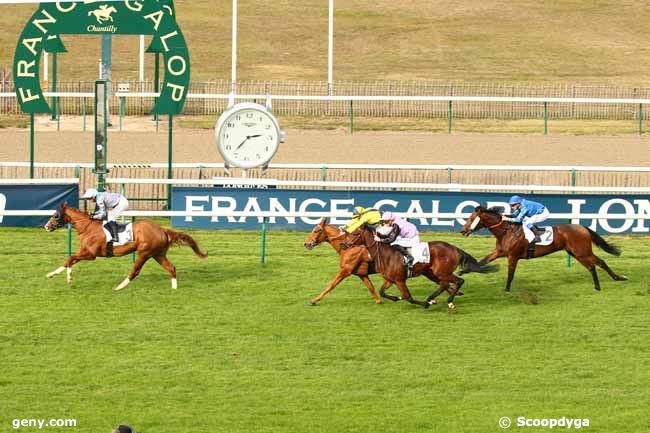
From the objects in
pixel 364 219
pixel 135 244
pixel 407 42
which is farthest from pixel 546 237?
pixel 407 42

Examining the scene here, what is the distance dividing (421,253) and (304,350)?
91.6 inches

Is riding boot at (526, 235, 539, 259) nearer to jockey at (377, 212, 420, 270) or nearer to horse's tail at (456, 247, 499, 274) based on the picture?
horse's tail at (456, 247, 499, 274)

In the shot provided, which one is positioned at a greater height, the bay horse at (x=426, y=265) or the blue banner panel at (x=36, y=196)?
the blue banner panel at (x=36, y=196)

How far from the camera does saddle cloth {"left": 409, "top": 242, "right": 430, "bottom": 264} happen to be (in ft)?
50.5

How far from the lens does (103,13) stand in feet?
68.6

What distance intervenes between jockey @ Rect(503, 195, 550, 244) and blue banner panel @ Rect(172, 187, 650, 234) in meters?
3.08

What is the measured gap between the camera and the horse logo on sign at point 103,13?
20.9 m

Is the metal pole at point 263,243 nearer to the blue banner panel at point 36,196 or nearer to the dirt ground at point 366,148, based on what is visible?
the blue banner panel at point 36,196

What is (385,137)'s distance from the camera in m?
31.6

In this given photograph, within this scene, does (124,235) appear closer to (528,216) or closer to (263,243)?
(263,243)

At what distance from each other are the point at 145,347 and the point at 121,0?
8.65 metres

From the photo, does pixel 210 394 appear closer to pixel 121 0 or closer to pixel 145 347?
pixel 145 347

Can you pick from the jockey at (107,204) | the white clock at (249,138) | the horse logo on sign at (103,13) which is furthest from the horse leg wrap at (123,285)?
the horse logo on sign at (103,13)

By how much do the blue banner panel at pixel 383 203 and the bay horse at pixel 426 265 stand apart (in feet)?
13.4
